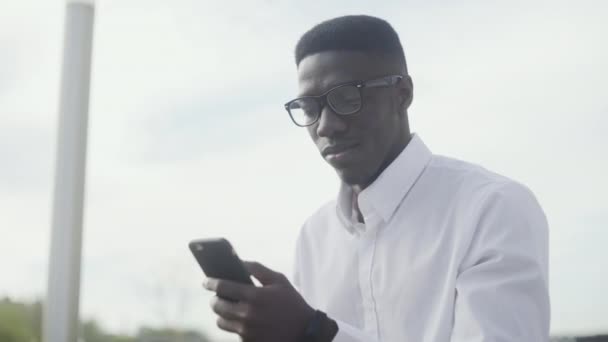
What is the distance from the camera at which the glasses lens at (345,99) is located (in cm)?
156

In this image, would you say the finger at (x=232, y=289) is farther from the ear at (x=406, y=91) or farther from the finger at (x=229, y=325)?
the ear at (x=406, y=91)

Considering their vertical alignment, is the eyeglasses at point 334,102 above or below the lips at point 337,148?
above

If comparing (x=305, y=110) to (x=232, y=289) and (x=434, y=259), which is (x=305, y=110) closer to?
(x=434, y=259)

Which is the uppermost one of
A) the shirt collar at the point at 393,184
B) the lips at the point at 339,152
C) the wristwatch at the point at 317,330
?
the lips at the point at 339,152

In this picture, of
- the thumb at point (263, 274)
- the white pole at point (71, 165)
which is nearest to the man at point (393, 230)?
the thumb at point (263, 274)

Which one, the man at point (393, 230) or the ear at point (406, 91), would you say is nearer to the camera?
the man at point (393, 230)

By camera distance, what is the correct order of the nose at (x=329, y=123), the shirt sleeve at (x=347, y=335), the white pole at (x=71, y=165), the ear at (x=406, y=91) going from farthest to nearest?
the white pole at (x=71, y=165)
the ear at (x=406, y=91)
the nose at (x=329, y=123)
the shirt sleeve at (x=347, y=335)

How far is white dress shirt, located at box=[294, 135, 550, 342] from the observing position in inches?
51.8

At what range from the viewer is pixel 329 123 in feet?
5.11

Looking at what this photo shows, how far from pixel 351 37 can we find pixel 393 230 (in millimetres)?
485

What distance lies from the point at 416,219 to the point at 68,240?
5.74ft

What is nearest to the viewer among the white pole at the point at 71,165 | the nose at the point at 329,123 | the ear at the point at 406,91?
the nose at the point at 329,123

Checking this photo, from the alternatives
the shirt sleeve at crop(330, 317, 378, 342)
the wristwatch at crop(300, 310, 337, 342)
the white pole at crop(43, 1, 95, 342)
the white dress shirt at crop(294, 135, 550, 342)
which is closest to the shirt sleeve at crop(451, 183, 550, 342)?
the white dress shirt at crop(294, 135, 550, 342)

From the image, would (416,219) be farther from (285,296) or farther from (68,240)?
(68,240)
